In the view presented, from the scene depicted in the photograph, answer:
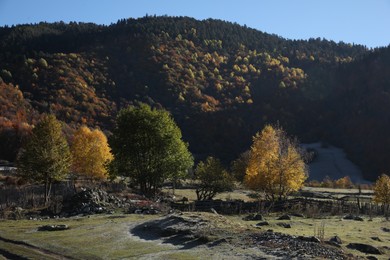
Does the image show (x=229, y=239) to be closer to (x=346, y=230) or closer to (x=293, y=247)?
(x=293, y=247)

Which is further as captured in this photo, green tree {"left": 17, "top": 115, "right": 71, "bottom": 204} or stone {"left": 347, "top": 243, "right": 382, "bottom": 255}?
green tree {"left": 17, "top": 115, "right": 71, "bottom": 204}

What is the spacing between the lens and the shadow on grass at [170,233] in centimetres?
2707

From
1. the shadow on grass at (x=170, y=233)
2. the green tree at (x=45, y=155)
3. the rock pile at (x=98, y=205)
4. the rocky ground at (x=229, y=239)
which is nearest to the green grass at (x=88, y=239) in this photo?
the shadow on grass at (x=170, y=233)

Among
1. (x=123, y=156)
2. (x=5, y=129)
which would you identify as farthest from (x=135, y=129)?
(x=5, y=129)

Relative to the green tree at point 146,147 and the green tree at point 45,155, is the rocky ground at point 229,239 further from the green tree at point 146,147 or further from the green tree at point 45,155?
the green tree at point 45,155

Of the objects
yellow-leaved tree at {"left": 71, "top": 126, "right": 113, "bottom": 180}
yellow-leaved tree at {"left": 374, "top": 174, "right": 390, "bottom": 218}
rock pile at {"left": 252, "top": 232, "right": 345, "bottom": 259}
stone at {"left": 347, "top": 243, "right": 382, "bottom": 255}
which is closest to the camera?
rock pile at {"left": 252, "top": 232, "right": 345, "bottom": 259}

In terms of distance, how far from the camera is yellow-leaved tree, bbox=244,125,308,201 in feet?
198

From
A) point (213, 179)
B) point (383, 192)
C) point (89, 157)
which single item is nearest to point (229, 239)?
point (213, 179)

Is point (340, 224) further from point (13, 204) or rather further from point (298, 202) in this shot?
point (13, 204)

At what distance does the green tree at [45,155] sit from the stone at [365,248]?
37343 millimetres

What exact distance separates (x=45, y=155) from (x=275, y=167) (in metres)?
28.4

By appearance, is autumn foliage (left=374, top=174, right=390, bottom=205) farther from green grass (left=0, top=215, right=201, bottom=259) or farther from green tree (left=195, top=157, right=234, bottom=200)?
green grass (left=0, top=215, right=201, bottom=259)

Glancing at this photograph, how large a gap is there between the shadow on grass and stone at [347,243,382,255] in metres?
8.22

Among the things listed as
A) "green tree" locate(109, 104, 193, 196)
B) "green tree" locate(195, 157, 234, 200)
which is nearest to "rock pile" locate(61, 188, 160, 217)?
"green tree" locate(109, 104, 193, 196)
